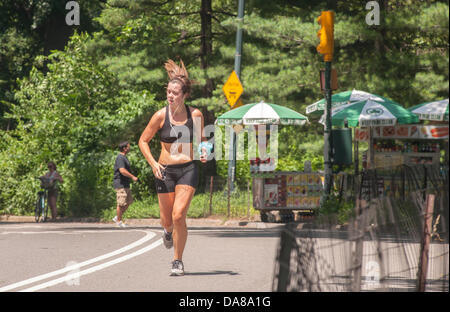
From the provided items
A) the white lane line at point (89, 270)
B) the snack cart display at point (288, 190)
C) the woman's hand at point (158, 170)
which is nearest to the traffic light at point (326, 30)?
the snack cart display at point (288, 190)

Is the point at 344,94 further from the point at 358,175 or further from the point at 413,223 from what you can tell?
the point at 413,223

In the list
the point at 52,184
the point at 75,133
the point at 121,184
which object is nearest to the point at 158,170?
the point at 121,184

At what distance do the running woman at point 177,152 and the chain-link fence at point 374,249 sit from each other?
2.50m

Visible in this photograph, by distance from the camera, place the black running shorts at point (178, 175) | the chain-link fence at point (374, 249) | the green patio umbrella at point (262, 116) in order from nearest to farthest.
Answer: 1. the chain-link fence at point (374, 249)
2. the black running shorts at point (178, 175)
3. the green patio umbrella at point (262, 116)

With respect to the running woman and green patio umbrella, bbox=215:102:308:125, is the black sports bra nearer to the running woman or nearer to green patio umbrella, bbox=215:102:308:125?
the running woman

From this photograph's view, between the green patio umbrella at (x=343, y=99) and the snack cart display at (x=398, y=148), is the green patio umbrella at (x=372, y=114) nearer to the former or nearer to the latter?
the green patio umbrella at (x=343, y=99)

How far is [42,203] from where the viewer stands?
22.2 m

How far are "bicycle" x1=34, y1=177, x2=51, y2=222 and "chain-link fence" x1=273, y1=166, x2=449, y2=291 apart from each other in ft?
52.8

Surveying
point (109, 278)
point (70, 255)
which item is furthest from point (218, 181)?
point (109, 278)

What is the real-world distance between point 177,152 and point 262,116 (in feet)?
35.3

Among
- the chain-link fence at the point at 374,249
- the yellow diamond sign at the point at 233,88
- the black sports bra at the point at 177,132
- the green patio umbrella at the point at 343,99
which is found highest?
the yellow diamond sign at the point at 233,88

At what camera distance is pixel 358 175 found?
17.3 meters

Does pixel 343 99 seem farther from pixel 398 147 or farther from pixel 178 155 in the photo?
pixel 178 155

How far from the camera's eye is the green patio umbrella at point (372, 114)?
16.2 m
